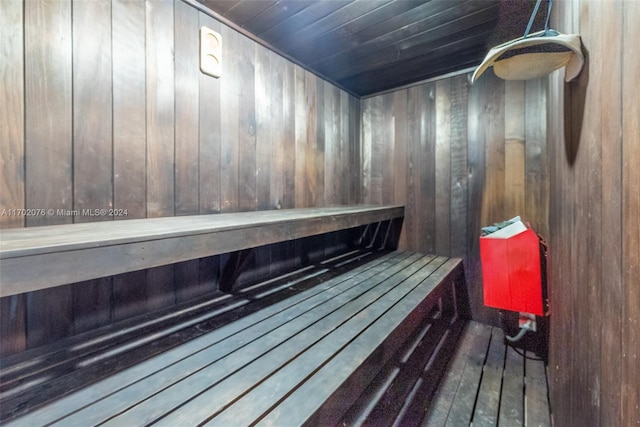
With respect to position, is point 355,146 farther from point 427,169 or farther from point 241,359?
point 241,359

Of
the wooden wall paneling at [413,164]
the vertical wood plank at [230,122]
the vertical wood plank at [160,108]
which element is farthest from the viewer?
the wooden wall paneling at [413,164]

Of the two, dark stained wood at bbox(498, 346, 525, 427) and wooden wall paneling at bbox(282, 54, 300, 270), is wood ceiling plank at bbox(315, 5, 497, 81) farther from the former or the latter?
dark stained wood at bbox(498, 346, 525, 427)

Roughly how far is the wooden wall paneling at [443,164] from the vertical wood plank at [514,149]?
40 cm

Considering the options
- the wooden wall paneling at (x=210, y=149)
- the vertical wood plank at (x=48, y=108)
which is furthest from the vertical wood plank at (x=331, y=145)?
the vertical wood plank at (x=48, y=108)

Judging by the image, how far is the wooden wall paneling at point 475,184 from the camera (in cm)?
215

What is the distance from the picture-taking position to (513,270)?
1.59 m

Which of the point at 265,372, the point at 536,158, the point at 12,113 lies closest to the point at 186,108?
the point at 12,113

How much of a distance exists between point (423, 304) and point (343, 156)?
60.7 inches

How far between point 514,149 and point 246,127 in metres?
1.93

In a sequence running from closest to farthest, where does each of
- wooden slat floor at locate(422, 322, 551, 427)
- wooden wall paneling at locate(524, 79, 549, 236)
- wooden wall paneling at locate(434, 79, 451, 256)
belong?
wooden slat floor at locate(422, 322, 551, 427)
wooden wall paneling at locate(524, 79, 549, 236)
wooden wall paneling at locate(434, 79, 451, 256)

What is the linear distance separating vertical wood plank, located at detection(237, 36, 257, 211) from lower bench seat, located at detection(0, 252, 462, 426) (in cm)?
68

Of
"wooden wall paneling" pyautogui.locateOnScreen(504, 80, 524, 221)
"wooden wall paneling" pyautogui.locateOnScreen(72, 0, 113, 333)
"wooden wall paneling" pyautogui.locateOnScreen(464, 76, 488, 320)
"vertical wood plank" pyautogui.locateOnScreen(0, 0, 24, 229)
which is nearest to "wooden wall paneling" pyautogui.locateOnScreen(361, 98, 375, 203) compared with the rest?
"wooden wall paneling" pyautogui.locateOnScreen(464, 76, 488, 320)

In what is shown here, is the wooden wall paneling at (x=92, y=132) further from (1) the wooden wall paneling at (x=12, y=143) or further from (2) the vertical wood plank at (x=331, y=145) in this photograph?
(2) the vertical wood plank at (x=331, y=145)

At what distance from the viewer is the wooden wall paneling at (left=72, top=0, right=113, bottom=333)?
1.02 metres
